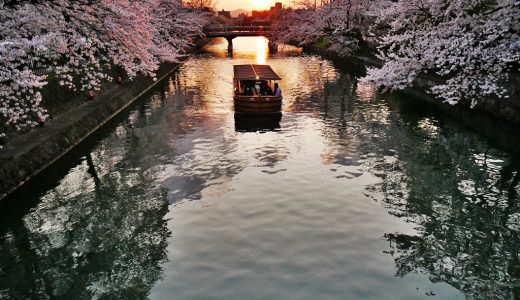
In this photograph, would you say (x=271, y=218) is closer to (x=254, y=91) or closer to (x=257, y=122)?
(x=257, y=122)

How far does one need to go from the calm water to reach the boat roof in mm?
7389

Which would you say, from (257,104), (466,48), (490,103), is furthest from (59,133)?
(490,103)

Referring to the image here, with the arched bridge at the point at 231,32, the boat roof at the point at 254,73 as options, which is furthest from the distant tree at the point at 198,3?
the boat roof at the point at 254,73

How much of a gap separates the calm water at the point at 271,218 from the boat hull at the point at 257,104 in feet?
12.8

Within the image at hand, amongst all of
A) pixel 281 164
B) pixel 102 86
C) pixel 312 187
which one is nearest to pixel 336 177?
pixel 312 187

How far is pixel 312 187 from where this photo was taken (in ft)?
60.2

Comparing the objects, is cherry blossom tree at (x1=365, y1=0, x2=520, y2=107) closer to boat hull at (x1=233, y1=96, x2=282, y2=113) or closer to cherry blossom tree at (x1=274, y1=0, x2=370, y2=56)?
boat hull at (x1=233, y1=96, x2=282, y2=113)

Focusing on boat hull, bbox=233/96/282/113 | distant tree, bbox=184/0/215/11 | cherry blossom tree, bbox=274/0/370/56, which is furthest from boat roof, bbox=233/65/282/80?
distant tree, bbox=184/0/215/11

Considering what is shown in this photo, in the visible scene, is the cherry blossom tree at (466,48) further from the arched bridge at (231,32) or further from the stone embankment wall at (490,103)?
the arched bridge at (231,32)

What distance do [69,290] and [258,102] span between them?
21436mm

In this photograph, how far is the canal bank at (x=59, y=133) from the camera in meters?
18.2

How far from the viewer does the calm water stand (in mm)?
11938

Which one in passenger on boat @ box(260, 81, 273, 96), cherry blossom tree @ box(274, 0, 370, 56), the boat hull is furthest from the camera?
cherry blossom tree @ box(274, 0, 370, 56)

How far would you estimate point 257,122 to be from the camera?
30375 millimetres
